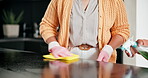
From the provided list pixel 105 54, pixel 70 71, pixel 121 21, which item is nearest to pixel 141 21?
pixel 121 21

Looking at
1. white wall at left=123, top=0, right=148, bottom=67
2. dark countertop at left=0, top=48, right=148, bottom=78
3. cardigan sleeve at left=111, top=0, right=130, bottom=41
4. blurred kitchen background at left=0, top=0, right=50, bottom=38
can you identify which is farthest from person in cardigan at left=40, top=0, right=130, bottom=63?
blurred kitchen background at left=0, top=0, right=50, bottom=38

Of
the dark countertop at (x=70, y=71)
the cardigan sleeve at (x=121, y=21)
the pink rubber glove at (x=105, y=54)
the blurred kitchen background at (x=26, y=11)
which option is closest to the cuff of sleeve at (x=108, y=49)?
the pink rubber glove at (x=105, y=54)

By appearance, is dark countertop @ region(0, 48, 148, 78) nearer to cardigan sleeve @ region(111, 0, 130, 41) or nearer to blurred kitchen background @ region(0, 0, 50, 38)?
cardigan sleeve @ region(111, 0, 130, 41)

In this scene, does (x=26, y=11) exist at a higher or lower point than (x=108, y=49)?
higher

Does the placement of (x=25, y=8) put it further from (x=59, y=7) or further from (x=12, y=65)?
(x=12, y=65)

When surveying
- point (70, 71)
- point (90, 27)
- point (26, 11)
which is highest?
point (26, 11)

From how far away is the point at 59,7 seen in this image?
1.50 metres

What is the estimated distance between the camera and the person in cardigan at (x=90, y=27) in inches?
56.1

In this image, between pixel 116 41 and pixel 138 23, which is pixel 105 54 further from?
pixel 138 23

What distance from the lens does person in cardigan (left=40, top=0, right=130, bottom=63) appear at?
1425mm

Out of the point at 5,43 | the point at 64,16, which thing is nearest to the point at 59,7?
the point at 64,16

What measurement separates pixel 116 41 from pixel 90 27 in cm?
17

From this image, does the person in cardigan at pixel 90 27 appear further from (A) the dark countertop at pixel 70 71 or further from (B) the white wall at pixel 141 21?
(B) the white wall at pixel 141 21

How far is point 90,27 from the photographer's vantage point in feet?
4.70
